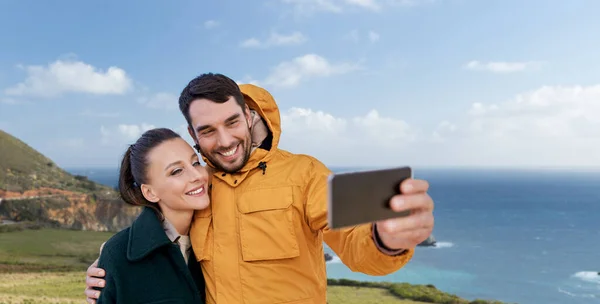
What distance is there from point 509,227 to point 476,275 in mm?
35188

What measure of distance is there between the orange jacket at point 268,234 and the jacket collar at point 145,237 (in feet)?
0.76

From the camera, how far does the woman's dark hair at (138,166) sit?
2.97m

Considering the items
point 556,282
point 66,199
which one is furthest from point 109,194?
point 556,282

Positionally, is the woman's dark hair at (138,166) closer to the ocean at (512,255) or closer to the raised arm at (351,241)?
the raised arm at (351,241)

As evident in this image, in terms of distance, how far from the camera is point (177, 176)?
2922 mm

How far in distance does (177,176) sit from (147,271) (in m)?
0.57

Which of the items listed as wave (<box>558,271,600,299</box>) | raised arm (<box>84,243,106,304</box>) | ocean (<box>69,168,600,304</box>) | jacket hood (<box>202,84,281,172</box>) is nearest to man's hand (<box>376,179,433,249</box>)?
jacket hood (<box>202,84,281,172</box>)

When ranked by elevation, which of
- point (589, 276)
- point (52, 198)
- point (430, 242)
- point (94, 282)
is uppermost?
point (94, 282)

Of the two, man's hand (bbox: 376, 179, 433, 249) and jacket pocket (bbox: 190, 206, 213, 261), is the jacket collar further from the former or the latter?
man's hand (bbox: 376, 179, 433, 249)

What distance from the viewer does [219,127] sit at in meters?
2.77

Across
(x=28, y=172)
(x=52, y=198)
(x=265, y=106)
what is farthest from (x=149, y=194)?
(x=28, y=172)

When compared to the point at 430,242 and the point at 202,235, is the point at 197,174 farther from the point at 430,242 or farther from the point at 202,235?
the point at 430,242

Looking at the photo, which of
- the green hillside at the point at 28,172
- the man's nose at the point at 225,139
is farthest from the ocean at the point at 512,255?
the man's nose at the point at 225,139

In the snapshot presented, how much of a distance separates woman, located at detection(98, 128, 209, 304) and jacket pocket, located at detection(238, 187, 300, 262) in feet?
1.05
